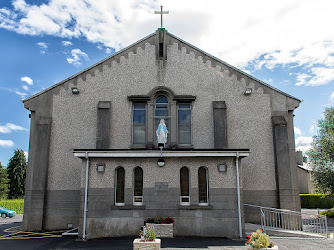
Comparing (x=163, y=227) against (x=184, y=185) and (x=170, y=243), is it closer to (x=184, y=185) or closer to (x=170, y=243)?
(x=170, y=243)

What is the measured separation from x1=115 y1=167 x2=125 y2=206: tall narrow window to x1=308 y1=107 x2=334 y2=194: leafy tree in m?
17.2

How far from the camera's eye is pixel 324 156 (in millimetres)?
21969

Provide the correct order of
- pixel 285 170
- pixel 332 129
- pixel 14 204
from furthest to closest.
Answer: pixel 14 204, pixel 332 129, pixel 285 170

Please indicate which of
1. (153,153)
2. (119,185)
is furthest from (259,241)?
(119,185)

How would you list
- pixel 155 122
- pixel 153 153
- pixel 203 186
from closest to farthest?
1. pixel 153 153
2. pixel 203 186
3. pixel 155 122

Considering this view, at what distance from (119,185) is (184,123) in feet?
17.2

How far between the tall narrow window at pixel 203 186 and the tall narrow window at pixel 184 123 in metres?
3.25

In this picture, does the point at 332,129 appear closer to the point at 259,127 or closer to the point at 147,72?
the point at 259,127

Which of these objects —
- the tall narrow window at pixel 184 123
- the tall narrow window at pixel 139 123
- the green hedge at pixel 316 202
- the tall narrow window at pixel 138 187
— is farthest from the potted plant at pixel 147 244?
the green hedge at pixel 316 202

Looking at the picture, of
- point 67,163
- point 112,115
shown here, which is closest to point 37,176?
point 67,163

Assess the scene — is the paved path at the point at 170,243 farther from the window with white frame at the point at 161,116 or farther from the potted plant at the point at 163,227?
the window with white frame at the point at 161,116

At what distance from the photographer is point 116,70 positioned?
51.2ft

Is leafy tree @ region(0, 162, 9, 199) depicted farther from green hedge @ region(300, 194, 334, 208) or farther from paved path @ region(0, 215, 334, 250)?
green hedge @ region(300, 194, 334, 208)

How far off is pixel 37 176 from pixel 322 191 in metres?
20.8
